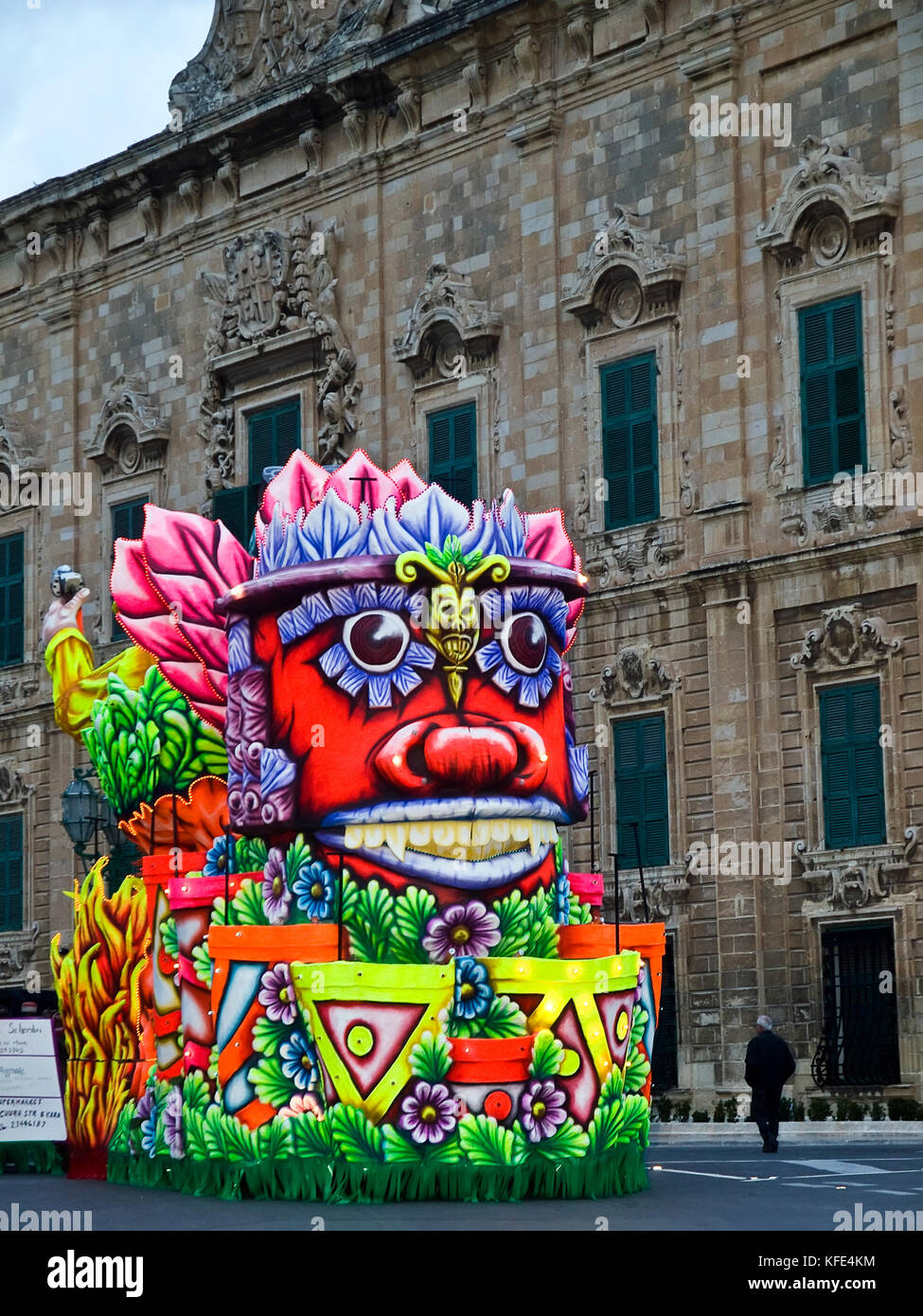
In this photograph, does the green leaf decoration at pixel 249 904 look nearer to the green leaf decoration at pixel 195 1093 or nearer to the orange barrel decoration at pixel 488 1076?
the green leaf decoration at pixel 195 1093

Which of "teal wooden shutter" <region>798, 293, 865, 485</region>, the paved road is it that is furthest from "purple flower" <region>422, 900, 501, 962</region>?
"teal wooden shutter" <region>798, 293, 865, 485</region>

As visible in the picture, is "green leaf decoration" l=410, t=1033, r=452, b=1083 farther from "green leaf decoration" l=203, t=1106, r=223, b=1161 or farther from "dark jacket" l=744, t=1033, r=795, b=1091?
"dark jacket" l=744, t=1033, r=795, b=1091

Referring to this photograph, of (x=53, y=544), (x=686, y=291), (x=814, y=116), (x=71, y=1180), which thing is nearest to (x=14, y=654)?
(x=53, y=544)

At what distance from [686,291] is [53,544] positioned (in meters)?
14.0

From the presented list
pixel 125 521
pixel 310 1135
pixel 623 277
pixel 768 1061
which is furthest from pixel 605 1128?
pixel 125 521

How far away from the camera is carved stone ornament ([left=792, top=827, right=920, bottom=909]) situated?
90.7 ft

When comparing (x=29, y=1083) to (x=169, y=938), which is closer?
(x=169, y=938)

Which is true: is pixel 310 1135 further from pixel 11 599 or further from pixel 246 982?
pixel 11 599

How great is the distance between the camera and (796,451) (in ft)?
96.3

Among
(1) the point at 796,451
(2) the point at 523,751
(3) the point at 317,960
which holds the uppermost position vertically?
(1) the point at 796,451

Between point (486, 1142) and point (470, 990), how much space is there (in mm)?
1053

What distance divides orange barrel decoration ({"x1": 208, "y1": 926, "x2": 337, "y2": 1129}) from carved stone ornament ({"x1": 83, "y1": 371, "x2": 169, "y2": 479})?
22.1m

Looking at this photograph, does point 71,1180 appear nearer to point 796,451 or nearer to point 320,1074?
point 320,1074

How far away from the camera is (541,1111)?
54.7ft
